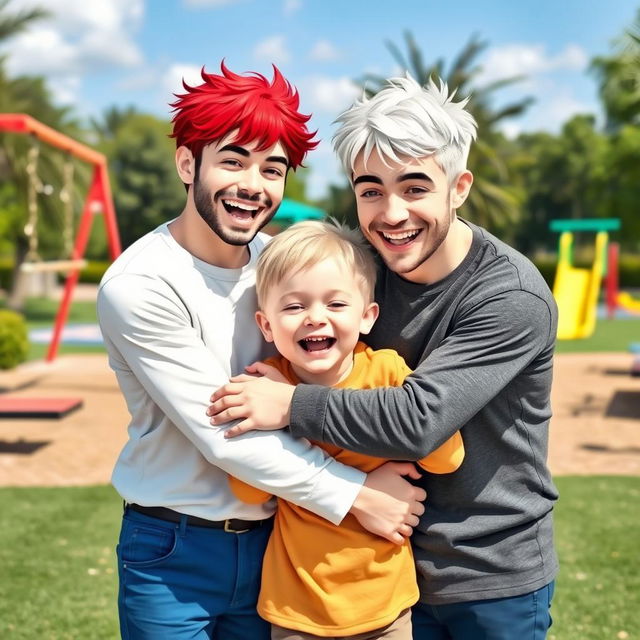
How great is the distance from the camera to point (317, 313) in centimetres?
201

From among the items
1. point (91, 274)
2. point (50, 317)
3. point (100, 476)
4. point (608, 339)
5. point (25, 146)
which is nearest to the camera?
point (100, 476)

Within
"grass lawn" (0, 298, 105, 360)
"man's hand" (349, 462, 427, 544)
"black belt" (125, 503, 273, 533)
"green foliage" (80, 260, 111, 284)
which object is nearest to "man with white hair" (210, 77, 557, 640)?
"man's hand" (349, 462, 427, 544)

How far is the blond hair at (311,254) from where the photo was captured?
2.02 metres

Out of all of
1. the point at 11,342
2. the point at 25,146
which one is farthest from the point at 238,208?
the point at 25,146

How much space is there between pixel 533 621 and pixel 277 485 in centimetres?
76

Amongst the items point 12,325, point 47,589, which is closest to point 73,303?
point 12,325

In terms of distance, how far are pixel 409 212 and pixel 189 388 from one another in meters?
0.65

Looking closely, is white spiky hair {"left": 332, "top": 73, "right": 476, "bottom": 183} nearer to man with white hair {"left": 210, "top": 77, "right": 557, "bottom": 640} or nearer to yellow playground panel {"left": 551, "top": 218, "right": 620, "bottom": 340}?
man with white hair {"left": 210, "top": 77, "right": 557, "bottom": 640}

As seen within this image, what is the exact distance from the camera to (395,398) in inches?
75.4

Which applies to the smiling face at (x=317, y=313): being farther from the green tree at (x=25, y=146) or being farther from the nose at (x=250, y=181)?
the green tree at (x=25, y=146)

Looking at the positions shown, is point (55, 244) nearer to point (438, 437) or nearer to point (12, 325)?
point (12, 325)

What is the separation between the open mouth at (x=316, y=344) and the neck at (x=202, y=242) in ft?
1.09

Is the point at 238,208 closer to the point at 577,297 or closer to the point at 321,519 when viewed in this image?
the point at 321,519

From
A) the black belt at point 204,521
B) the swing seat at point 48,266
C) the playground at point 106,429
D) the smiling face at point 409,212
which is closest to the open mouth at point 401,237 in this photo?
the smiling face at point 409,212
